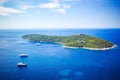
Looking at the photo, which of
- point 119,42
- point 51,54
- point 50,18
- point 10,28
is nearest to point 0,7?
point 10,28

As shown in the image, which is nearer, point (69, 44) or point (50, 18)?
point (50, 18)

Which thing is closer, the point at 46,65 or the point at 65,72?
the point at 65,72

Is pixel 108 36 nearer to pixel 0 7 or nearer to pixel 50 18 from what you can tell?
pixel 50 18

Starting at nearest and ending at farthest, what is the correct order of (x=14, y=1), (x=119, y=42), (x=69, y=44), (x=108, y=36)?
(x=14, y=1), (x=119, y=42), (x=108, y=36), (x=69, y=44)

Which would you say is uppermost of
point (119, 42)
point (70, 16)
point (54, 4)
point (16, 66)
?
point (54, 4)

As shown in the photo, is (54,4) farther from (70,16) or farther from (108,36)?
(108,36)

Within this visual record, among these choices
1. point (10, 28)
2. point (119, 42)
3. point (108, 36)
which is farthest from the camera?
point (108, 36)

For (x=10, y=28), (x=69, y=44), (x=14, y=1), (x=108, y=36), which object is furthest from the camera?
(x=69, y=44)

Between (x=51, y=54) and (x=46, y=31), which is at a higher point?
(x=46, y=31)

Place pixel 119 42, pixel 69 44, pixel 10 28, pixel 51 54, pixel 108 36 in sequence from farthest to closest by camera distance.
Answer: pixel 69 44
pixel 108 36
pixel 51 54
pixel 119 42
pixel 10 28

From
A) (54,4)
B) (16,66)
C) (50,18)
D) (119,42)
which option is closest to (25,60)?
(16,66)
